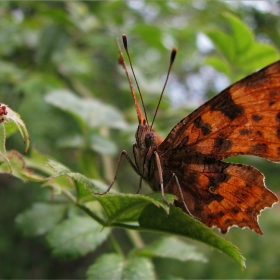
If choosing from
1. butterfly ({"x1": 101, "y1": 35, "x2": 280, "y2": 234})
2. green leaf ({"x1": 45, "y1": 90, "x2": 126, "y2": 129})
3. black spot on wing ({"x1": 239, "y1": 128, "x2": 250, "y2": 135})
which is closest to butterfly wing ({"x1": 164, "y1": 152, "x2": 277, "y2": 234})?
butterfly ({"x1": 101, "y1": 35, "x2": 280, "y2": 234})

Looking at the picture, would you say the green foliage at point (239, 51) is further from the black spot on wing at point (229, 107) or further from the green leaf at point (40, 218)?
the green leaf at point (40, 218)

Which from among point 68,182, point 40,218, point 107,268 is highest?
point 68,182

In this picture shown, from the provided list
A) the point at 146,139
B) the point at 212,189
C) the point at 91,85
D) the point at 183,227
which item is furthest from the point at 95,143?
the point at 91,85

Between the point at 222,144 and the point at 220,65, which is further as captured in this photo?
the point at 220,65

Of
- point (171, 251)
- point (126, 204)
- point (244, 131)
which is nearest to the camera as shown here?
point (126, 204)

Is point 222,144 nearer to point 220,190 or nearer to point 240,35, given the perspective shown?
point 220,190

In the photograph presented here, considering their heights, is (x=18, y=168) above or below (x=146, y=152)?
below

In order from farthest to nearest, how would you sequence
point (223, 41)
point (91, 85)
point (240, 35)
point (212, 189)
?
point (91, 85) < point (223, 41) < point (240, 35) < point (212, 189)
